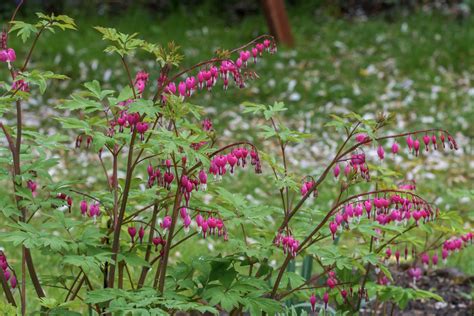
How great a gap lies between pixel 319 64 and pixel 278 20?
0.83m

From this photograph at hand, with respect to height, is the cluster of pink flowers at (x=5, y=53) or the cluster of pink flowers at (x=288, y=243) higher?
the cluster of pink flowers at (x=5, y=53)

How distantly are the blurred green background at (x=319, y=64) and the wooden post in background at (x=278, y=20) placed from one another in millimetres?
175

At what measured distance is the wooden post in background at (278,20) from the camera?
1112 centimetres

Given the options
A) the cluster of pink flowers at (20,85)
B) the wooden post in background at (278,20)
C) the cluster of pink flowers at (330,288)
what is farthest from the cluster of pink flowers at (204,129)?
the wooden post in background at (278,20)

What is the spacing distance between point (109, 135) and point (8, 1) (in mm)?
11300

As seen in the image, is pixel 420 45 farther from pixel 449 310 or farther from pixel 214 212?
pixel 214 212

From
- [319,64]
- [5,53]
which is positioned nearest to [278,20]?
[319,64]

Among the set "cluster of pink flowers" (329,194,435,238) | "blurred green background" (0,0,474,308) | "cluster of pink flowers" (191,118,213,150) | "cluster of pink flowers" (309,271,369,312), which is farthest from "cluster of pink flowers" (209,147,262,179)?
"blurred green background" (0,0,474,308)

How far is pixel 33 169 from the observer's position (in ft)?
9.86

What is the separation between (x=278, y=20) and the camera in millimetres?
11281

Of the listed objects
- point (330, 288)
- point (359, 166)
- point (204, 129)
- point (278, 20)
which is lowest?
point (330, 288)

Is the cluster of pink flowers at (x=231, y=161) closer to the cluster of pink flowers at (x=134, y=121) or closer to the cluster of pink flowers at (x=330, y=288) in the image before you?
the cluster of pink flowers at (x=134, y=121)

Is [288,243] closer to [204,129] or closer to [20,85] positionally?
[204,129]

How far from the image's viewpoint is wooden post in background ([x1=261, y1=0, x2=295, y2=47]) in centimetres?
1112
